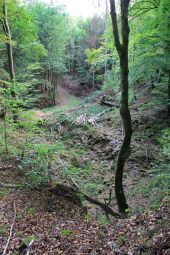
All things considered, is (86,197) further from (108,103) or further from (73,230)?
(108,103)

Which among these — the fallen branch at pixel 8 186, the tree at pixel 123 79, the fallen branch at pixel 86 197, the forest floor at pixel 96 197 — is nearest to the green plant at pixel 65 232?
the forest floor at pixel 96 197

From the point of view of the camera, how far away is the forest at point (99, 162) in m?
4.67

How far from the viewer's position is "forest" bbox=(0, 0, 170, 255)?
15.3ft

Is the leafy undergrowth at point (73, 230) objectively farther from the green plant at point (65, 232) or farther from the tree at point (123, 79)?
the tree at point (123, 79)

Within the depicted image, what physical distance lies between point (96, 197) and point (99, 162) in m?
2.88

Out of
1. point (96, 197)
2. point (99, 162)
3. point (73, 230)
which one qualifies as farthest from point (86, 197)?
point (99, 162)

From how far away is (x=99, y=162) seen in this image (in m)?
11.2

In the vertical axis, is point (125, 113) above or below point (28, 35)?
below

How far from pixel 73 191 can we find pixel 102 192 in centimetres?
180

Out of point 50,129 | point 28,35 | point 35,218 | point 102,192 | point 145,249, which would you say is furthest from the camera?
point 28,35

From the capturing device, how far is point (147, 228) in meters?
4.30

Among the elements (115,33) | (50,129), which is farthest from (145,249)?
(50,129)

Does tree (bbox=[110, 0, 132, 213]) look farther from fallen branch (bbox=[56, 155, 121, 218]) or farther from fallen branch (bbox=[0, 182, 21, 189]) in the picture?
fallen branch (bbox=[0, 182, 21, 189])

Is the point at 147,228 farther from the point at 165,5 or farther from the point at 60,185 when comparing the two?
the point at 165,5
